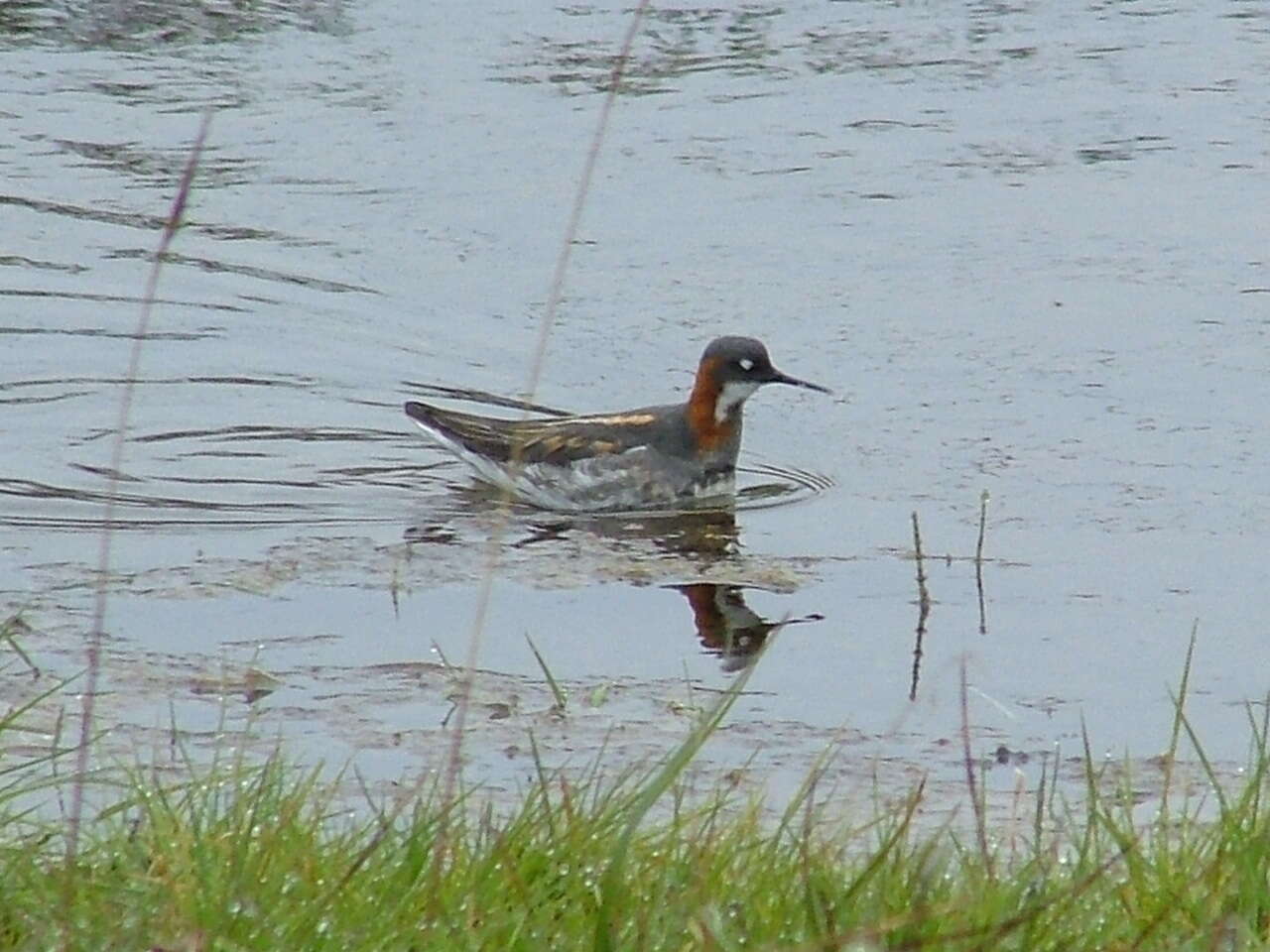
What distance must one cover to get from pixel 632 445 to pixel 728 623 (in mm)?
2019

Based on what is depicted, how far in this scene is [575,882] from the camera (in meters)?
3.89

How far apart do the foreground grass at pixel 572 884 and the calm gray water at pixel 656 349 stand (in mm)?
1053

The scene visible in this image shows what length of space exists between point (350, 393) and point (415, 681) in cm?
376

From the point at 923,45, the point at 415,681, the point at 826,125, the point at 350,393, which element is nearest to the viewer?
the point at 415,681

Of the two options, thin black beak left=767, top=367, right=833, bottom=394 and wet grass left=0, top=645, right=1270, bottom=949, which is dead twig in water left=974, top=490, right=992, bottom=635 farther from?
wet grass left=0, top=645, right=1270, bottom=949

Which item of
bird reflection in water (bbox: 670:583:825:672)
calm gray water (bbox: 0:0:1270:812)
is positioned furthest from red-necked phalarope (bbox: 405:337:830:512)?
bird reflection in water (bbox: 670:583:825:672)

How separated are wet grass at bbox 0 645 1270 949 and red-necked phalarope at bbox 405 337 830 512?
5085 mm

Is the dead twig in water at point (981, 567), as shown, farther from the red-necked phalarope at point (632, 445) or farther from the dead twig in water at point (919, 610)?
the red-necked phalarope at point (632, 445)

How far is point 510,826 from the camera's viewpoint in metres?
4.09

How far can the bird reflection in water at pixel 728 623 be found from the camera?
7.30 metres

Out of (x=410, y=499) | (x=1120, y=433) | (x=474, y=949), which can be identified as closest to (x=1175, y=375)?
(x=1120, y=433)

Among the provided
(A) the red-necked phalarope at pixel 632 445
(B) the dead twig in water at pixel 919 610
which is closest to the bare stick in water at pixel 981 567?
(B) the dead twig in water at pixel 919 610

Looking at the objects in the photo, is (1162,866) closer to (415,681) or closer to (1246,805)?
(1246,805)

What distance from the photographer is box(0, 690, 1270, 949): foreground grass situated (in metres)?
3.51
